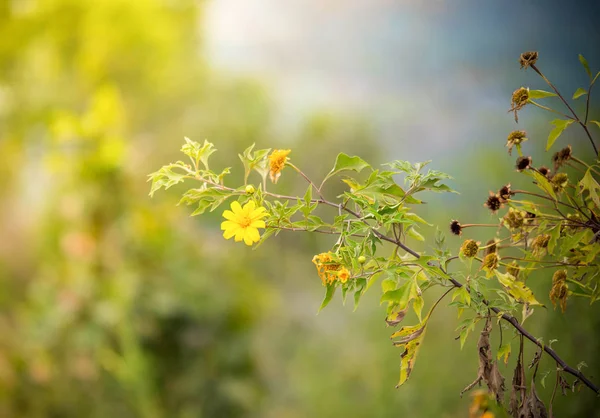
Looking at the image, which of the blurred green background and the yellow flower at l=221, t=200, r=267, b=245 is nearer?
the yellow flower at l=221, t=200, r=267, b=245

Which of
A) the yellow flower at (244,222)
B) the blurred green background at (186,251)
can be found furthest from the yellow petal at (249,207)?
the blurred green background at (186,251)

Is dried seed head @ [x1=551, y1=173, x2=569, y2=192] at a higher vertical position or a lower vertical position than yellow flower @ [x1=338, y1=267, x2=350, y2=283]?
higher

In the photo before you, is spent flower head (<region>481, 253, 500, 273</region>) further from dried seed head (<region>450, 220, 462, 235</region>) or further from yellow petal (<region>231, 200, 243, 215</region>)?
yellow petal (<region>231, 200, 243, 215</region>)

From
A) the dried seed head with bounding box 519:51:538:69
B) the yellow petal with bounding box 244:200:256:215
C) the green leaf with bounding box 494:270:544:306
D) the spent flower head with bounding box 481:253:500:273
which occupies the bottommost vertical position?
the green leaf with bounding box 494:270:544:306

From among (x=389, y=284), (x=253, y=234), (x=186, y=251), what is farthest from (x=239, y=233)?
(x=186, y=251)

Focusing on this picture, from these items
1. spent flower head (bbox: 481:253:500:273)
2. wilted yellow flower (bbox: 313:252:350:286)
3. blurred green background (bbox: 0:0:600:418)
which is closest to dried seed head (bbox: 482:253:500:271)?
spent flower head (bbox: 481:253:500:273)

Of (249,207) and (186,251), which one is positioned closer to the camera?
(249,207)

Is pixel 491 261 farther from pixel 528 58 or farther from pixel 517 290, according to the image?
pixel 528 58
